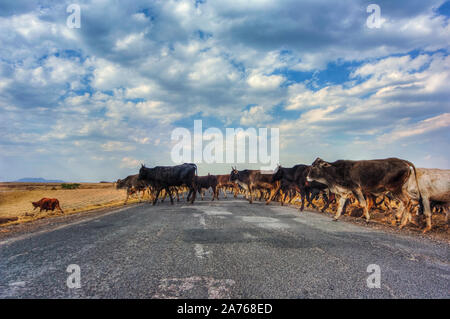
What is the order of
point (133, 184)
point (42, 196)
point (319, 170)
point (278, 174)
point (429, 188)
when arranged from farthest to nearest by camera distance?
point (42, 196)
point (133, 184)
point (278, 174)
point (319, 170)
point (429, 188)

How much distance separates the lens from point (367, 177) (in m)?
10.7

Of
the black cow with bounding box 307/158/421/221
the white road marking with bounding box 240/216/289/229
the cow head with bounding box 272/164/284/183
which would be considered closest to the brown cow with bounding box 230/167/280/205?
the cow head with bounding box 272/164/284/183

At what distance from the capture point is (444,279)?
3576mm

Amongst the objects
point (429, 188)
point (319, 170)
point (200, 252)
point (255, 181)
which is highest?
point (319, 170)

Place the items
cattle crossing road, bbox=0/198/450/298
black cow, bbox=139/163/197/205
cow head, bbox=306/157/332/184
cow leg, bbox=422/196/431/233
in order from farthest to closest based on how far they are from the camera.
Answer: black cow, bbox=139/163/197/205
cow head, bbox=306/157/332/184
cow leg, bbox=422/196/431/233
cattle crossing road, bbox=0/198/450/298

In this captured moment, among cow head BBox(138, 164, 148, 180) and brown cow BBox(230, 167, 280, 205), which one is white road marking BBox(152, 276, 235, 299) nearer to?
brown cow BBox(230, 167, 280, 205)

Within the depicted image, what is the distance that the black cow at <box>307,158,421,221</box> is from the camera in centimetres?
1005

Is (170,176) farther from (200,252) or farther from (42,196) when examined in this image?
(42,196)

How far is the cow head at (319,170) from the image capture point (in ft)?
41.2

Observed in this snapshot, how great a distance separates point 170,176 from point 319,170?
36.7ft

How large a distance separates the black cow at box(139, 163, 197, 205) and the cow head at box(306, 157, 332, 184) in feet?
29.6

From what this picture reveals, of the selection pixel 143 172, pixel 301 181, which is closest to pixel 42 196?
pixel 143 172
